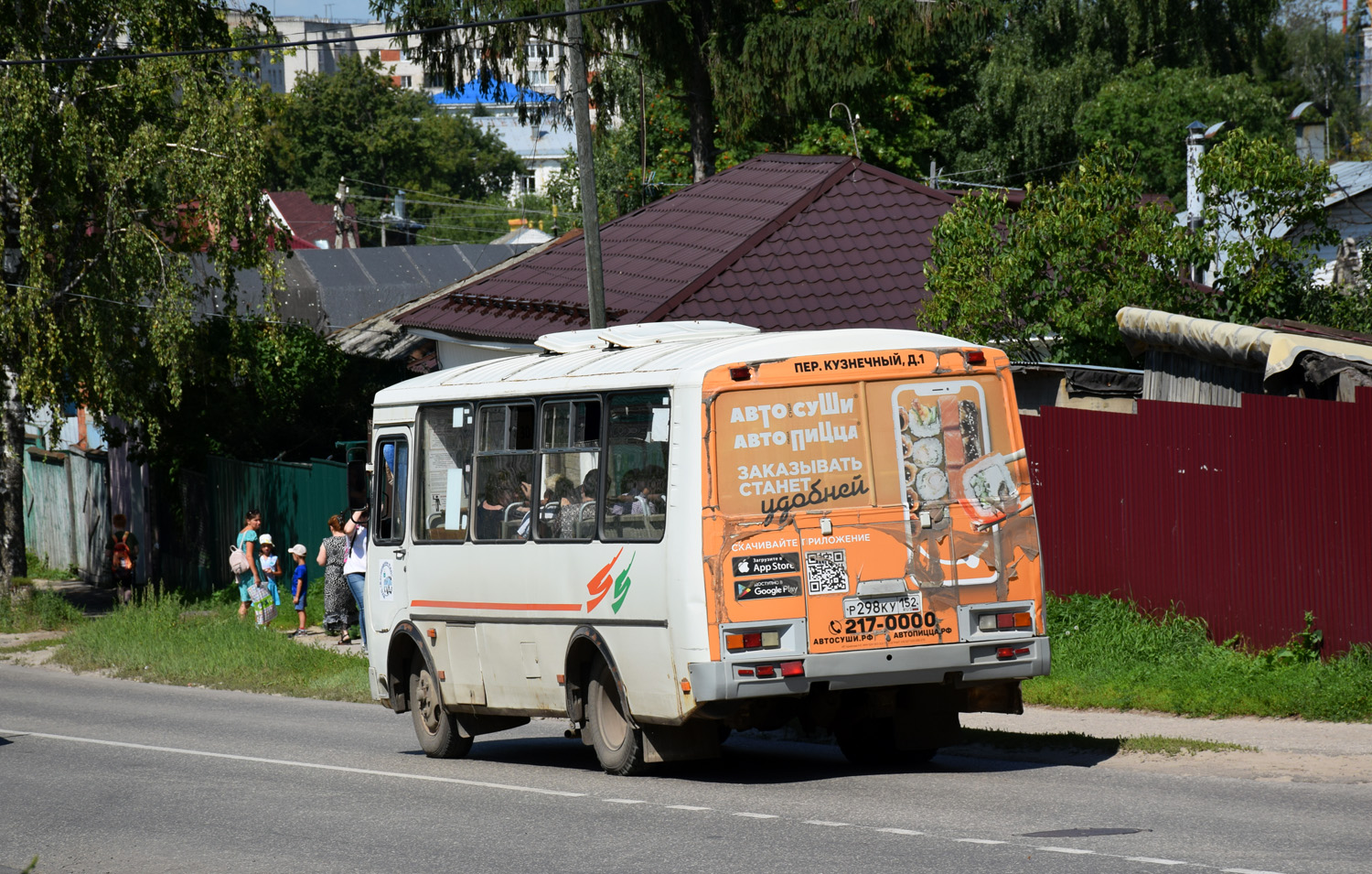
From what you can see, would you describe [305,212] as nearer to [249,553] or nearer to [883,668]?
[249,553]

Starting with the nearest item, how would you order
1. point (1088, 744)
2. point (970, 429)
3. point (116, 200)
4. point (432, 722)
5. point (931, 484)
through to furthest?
point (931, 484) → point (970, 429) → point (1088, 744) → point (432, 722) → point (116, 200)

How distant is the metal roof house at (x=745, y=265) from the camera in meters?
22.6

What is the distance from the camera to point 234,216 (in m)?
26.4

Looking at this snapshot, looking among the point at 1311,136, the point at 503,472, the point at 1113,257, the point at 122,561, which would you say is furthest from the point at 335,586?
the point at 1311,136

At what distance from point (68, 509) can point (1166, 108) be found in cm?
3320

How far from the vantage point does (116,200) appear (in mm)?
26328

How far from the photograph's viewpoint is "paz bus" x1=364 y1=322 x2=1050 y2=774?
10.0m

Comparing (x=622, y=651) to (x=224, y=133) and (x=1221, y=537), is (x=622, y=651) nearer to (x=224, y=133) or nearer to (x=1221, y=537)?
(x=1221, y=537)

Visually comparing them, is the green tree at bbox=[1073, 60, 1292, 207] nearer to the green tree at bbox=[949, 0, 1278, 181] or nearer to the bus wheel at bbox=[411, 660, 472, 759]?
the green tree at bbox=[949, 0, 1278, 181]

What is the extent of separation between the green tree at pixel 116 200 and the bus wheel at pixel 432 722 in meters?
14.4

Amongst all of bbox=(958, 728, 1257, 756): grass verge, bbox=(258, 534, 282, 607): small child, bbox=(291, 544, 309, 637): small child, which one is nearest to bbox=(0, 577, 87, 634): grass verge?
bbox=(258, 534, 282, 607): small child

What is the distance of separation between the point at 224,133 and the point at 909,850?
2090 centimetres

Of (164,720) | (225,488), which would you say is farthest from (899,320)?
(225,488)

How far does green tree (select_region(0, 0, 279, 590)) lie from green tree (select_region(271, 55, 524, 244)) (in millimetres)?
66011
